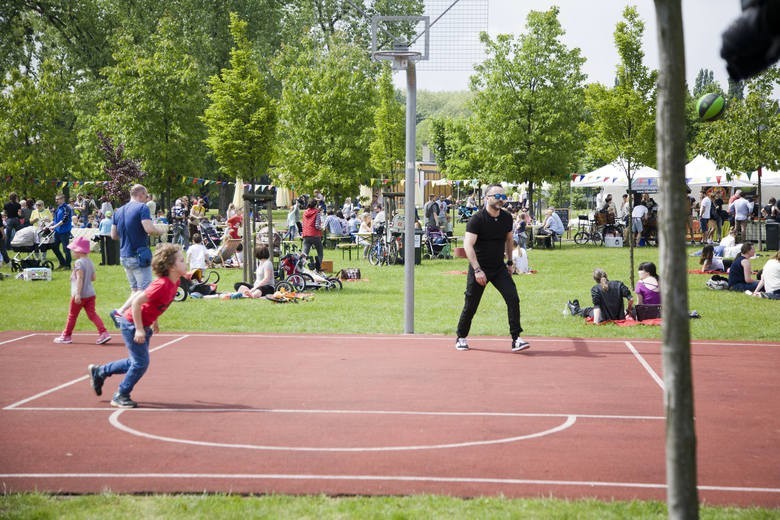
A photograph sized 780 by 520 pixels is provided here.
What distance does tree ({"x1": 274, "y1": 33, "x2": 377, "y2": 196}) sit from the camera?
133 ft

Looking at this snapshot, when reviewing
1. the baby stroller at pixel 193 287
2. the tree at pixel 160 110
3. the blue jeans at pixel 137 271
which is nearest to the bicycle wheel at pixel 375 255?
the baby stroller at pixel 193 287

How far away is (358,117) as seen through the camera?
1624 inches

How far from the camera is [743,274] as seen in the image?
61.5 feet

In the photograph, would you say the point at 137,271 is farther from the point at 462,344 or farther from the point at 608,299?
the point at 608,299

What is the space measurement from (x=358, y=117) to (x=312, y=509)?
36.2 metres

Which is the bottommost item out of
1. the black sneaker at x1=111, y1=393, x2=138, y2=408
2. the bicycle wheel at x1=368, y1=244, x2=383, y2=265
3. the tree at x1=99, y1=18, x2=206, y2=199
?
the black sneaker at x1=111, y1=393, x2=138, y2=408

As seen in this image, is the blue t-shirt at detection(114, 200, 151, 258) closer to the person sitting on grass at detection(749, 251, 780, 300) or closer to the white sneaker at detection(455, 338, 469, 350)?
the white sneaker at detection(455, 338, 469, 350)

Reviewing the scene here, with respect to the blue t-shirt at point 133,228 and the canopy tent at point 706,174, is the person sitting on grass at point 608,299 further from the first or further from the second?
the canopy tent at point 706,174

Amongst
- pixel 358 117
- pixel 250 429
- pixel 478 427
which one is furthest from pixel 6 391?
pixel 358 117

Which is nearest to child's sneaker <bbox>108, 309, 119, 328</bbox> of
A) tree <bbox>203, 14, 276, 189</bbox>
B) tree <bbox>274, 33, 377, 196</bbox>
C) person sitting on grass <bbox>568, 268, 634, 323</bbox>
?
person sitting on grass <bbox>568, 268, 634, 323</bbox>

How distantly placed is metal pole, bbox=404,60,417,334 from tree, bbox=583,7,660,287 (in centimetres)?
1313

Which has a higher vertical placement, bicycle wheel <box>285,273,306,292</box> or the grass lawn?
bicycle wheel <box>285,273,306,292</box>

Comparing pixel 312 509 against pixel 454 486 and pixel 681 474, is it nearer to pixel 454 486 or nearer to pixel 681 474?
pixel 454 486

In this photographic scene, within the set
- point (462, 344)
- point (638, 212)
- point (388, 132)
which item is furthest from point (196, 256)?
point (388, 132)
